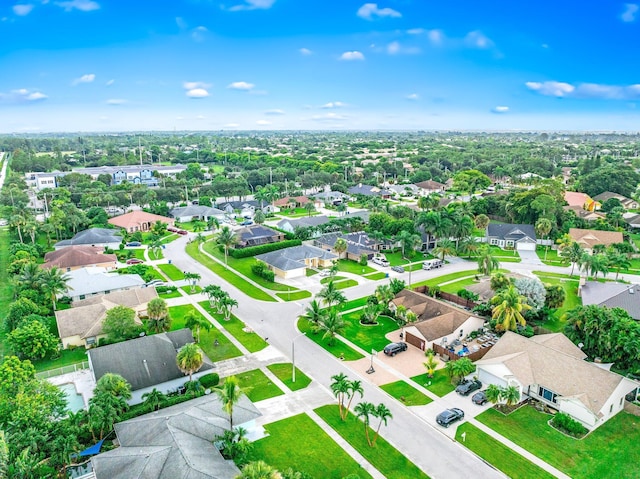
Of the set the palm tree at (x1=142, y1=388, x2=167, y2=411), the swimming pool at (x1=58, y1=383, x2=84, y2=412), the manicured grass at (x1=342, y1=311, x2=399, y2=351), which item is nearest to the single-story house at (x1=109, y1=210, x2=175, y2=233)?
the swimming pool at (x1=58, y1=383, x2=84, y2=412)

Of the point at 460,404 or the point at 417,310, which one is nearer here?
the point at 460,404

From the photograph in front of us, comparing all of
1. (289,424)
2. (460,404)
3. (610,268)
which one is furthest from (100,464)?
(610,268)

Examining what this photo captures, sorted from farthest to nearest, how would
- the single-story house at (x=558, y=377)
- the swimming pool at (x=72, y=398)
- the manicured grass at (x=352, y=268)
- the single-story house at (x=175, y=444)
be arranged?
the manicured grass at (x=352, y=268) → the swimming pool at (x=72, y=398) → the single-story house at (x=558, y=377) → the single-story house at (x=175, y=444)

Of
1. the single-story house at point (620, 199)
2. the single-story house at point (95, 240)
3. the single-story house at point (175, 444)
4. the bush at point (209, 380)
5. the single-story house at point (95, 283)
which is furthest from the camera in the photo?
the single-story house at point (620, 199)

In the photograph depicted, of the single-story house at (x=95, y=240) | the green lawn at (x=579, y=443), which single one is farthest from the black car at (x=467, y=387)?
the single-story house at (x=95, y=240)

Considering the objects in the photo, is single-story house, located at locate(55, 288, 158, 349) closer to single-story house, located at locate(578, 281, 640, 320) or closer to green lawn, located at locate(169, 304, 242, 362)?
green lawn, located at locate(169, 304, 242, 362)

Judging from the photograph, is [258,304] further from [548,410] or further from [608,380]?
[608,380]

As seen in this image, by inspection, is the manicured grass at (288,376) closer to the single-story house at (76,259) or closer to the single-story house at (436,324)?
the single-story house at (436,324)
